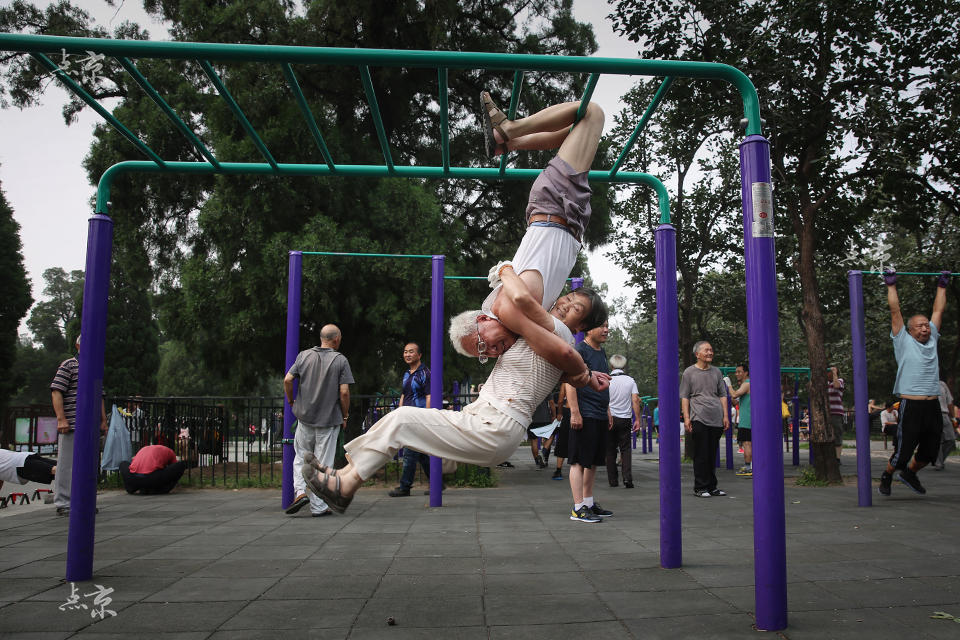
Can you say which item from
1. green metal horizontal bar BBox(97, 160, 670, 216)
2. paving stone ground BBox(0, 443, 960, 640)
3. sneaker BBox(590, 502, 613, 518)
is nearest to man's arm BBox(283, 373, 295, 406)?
paving stone ground BBox(0, 443, 960, 640)

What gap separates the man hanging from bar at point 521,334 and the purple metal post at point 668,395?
133 centimetres

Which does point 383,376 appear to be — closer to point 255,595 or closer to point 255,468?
point 255,468

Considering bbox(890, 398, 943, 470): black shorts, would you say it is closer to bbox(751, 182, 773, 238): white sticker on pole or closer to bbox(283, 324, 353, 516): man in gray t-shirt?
bbox(751, 182, 773, 238): white sticker on pole

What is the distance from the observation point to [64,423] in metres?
6.34

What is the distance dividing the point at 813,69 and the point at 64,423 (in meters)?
10.4

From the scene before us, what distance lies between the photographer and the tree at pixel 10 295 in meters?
24.0

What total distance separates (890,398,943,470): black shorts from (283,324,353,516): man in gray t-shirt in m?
5.96

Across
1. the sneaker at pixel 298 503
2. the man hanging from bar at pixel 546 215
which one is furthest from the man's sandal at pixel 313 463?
the sneaker at pixel 298 503

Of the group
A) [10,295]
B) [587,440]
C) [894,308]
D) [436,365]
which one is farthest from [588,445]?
[10,295]

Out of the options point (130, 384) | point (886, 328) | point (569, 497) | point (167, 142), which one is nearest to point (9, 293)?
point (130, 384)

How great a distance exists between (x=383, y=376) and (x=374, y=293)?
2.20 metres

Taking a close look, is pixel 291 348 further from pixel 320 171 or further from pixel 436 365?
pixel 320 171

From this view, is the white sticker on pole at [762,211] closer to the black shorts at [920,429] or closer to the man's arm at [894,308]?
the man's arm at [894,308]

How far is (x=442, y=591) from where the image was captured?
368 centimetres
